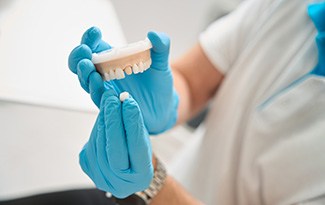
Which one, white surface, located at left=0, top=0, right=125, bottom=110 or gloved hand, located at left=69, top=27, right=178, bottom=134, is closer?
gloved hand, located at left=69, top=27, right=178, bottom=134

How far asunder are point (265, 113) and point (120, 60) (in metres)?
0.38

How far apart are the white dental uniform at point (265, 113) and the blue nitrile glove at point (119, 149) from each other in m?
0.29

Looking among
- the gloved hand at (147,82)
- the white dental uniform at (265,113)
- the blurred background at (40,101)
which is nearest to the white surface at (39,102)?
the blurred background at (40,101)

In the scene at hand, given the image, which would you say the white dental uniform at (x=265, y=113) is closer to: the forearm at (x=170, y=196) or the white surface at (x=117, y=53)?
the forearm at (x=170, y=196)

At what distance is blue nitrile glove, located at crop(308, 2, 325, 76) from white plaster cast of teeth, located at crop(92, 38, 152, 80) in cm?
34

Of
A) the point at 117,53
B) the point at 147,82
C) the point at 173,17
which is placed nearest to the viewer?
the point at 117,53

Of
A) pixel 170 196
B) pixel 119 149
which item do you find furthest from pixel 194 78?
pixel 119 149

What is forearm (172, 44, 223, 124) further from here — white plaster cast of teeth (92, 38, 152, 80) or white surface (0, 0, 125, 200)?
white plaster cast of teeth (92, 38, 152, 80)

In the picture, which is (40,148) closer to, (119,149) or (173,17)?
(119,149)

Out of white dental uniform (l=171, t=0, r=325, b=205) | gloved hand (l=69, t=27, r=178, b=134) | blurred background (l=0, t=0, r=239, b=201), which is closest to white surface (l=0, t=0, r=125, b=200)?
blurred background (l=0, t=0, r=239, b=201)

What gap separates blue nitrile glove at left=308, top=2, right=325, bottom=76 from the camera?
2.02 ft

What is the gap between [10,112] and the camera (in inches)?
26.0

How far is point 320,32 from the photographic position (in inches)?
24.6

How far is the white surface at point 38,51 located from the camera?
2.08 ft
